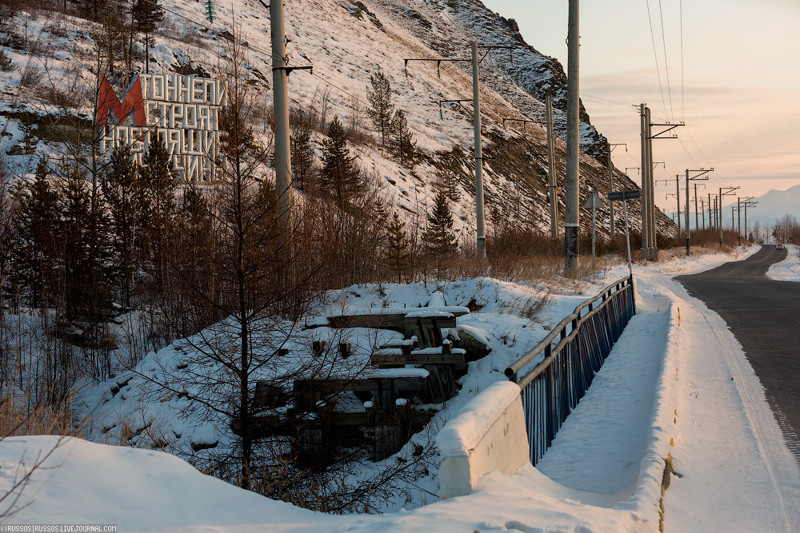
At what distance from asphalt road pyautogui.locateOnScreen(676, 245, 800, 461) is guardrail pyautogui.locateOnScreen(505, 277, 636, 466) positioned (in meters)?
2.19

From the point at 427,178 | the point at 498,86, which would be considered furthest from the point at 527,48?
the point at 427,178

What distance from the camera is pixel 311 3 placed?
92188 millimetres

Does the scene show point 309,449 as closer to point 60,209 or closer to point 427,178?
point 60,209

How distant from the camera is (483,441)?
402cm

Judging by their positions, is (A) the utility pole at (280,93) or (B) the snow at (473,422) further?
(A) the utility pole at (280,93)

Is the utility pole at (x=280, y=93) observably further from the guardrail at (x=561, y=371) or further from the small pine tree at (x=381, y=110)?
the small pine tree at (x=381, y=110)

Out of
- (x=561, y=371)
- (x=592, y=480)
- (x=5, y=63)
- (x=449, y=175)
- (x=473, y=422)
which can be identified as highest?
(x=5, y=63)

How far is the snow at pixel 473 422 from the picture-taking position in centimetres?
366

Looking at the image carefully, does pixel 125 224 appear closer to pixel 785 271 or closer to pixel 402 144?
pixel 402 144

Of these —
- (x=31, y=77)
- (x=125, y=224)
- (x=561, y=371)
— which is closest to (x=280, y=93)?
(x=561, y=371)

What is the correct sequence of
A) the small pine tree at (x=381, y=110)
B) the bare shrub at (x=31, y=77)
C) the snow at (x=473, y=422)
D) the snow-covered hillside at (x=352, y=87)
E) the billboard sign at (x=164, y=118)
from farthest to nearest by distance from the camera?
the small pine tree at (x=381, y=110), the bare shrub at (x=31, y=77), the snow-covered hillside at (x=352, y=87), the billboard sign at (x=164, y=118), the snow at (x=473, y=422)

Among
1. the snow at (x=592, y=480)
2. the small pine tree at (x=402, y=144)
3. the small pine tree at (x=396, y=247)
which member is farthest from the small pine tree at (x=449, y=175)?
the snow at (x=592, y=480)

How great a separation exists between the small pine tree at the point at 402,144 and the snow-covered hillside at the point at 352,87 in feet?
4.63

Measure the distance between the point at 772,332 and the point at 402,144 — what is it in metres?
42.5
